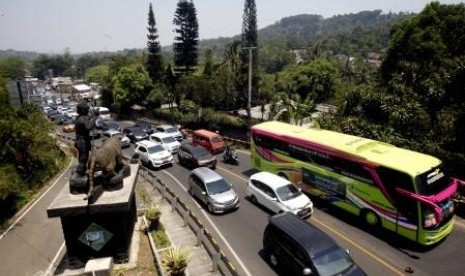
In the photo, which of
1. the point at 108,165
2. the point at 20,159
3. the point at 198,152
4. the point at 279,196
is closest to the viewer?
the point at 108,165

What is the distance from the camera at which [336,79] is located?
61906mm

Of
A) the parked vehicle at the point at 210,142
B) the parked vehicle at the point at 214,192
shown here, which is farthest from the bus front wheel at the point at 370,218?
the parked vehicle at the point at 210,142

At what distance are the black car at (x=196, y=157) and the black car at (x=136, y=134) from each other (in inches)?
429

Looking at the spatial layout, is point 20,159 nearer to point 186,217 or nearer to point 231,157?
point 231,157

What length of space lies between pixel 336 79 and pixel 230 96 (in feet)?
83.0

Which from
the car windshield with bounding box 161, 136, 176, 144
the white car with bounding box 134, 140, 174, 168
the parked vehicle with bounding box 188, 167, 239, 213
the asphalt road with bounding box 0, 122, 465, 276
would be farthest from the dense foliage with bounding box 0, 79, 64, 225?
the parked vehicle with bounding box 188, 167, 239, 213

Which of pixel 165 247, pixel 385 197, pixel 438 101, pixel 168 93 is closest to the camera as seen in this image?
pixel 165 247

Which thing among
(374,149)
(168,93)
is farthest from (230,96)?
(374,149)

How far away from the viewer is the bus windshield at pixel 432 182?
45.4 ft

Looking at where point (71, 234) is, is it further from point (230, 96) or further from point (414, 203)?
point (230, 96)

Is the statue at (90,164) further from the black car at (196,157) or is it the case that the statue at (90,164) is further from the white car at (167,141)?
the white car at (167,141)

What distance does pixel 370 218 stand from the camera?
52.3 feet

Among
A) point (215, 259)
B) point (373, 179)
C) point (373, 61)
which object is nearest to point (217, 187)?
point (215, 259)

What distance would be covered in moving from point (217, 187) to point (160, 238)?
508cm
